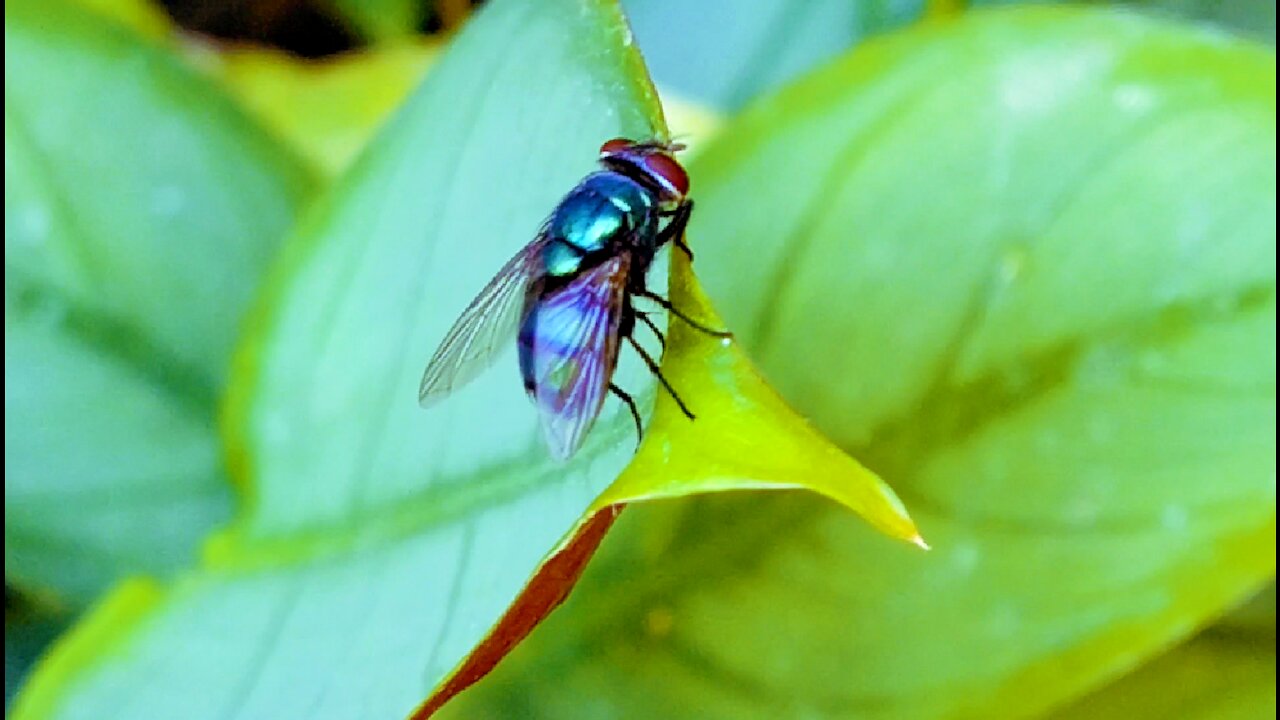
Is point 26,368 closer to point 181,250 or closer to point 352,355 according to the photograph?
point 181,250

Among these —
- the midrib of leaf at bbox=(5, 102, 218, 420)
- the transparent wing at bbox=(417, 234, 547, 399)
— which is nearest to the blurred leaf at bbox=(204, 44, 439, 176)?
the midrib of leaf at bbox=(5, 102, 218, 420)

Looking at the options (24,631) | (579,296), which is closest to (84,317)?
(24,631)

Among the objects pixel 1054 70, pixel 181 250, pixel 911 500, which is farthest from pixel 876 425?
pixel 181 250

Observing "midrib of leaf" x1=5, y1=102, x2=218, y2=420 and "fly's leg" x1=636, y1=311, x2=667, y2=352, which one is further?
"midrib of leaf" x1=5, y1=102, x2=218, y2=420

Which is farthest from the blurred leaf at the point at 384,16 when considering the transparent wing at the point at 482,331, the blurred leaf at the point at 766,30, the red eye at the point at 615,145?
the red eye at the point at 615,145

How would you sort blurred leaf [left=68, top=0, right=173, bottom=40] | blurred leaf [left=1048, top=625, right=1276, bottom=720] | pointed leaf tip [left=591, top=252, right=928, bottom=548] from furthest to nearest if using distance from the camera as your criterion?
blurred leaf [left=68, top=0, right=173, bottom=40] < blurred leaf [left=1048, top=625, right=1276, bottom=720] < pointed leaf tip [left=591, top=252, right=928, bottom=548]

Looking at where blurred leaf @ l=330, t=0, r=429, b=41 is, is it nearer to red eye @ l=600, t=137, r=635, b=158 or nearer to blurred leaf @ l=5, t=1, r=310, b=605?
blurred leaf @ l=5, t=1, r=310, b=605

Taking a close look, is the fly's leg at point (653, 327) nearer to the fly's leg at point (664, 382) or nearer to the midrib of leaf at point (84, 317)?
the fly's leg at point (664, 382)
